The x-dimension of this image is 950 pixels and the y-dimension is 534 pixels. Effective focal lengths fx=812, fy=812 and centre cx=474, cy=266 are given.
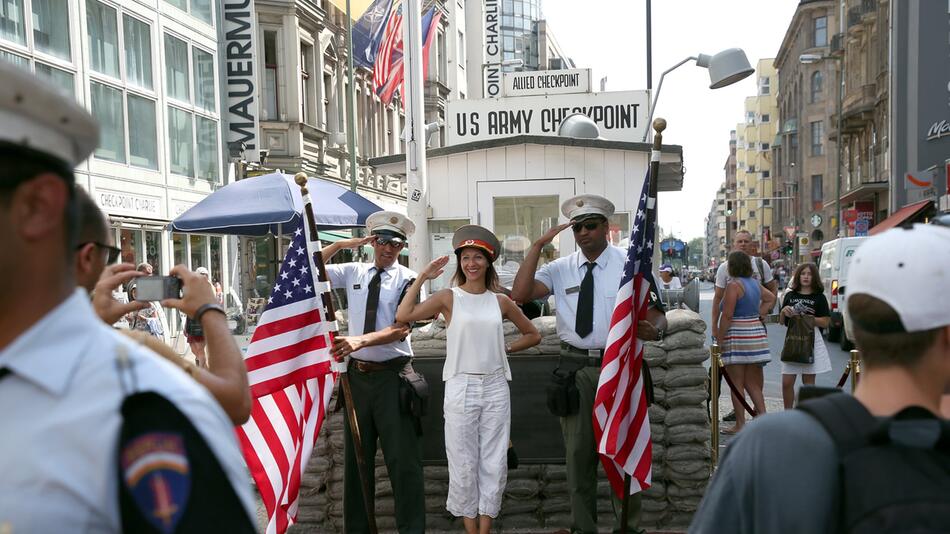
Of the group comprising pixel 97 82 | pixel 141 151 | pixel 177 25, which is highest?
pixel 177 25

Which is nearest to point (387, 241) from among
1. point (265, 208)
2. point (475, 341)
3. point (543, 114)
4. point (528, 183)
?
point (475, 341)

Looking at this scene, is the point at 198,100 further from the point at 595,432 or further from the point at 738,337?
the point at 595,432

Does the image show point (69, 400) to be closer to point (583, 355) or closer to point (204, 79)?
point (583, 355)

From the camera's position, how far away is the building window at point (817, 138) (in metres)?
67.7

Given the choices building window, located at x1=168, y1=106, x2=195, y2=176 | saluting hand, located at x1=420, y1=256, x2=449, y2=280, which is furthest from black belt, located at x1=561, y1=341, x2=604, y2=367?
building window, located at x1=168, y1=106, x2=195, y2=176

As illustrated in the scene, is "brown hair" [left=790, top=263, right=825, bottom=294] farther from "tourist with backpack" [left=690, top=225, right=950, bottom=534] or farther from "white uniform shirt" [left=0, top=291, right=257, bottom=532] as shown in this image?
"white uniform shirt" [left=0, top=291, right=257, bottom=532]

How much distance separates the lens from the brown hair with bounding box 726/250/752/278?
8273mm

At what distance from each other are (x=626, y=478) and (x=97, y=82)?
16949mm

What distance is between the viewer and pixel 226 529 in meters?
1.20

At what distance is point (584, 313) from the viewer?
521cm

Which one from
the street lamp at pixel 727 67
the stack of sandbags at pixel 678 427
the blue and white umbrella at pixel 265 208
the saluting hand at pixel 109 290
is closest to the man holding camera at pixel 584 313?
the stack of sandbags at pixel 678 427

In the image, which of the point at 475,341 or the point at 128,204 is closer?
the point at 475,341

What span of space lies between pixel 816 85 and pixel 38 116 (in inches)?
2913

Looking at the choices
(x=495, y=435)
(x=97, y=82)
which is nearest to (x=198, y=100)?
(x=97, y=82)
